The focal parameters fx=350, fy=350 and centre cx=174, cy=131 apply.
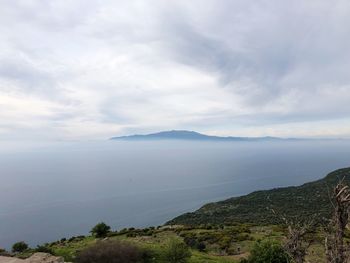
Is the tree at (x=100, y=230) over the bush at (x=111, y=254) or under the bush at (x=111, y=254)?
under

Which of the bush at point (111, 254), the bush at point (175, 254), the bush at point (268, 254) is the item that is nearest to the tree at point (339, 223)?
the bush at point (268, 254)

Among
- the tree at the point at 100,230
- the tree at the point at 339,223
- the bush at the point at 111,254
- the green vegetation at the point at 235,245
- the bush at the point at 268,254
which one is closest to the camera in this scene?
the tree at the point at 339,223

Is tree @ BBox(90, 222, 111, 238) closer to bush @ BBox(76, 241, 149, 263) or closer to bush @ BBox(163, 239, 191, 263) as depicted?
bush @ BBox(76, 241, 149, 263)

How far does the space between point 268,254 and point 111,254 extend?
349 inches

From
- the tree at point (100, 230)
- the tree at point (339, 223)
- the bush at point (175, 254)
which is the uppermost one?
the tree at point (339, 223)

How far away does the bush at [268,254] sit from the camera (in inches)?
743

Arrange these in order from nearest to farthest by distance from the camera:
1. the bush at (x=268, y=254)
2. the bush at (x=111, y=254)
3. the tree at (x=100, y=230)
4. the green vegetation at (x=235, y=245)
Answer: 1. the green vegetation at (x=235, y=245)
2. the bush at (x=268, y=254)
3. the bush at (x=111, y=254)
4. the tree at (x=100, y=230)

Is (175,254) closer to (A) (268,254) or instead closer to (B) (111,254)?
(B) (111,254)

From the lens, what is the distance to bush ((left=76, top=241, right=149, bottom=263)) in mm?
20219

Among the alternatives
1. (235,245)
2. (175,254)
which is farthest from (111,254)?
(235,245)

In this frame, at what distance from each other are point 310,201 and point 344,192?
76425 mm

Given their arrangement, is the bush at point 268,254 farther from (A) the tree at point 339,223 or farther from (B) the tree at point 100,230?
(B) the tree at point 100,230

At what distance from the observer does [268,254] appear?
62.7 feet

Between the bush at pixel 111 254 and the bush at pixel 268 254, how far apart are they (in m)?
6.81
